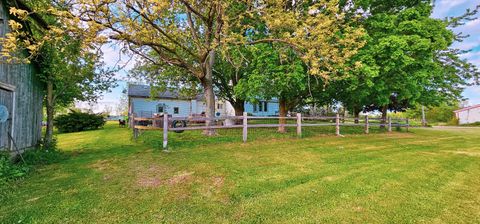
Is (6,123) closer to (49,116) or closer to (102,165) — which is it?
(102,165)

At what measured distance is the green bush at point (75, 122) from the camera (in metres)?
20.5

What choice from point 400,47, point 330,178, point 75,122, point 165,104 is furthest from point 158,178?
point 165,104

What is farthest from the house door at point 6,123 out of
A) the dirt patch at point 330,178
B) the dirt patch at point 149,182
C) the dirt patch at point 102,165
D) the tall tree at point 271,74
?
the tall tree at point 271,74

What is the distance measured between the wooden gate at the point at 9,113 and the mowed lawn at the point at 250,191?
48.9 inches

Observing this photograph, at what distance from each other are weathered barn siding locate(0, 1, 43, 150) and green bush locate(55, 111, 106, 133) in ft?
44.6

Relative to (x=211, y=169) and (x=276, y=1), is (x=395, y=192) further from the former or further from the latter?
(x=276, y=1)

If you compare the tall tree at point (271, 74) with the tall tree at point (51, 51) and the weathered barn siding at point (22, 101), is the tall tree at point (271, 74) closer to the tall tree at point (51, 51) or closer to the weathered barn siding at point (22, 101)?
the tall tree at point (51, 51)

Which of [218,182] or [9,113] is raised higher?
[9,113]

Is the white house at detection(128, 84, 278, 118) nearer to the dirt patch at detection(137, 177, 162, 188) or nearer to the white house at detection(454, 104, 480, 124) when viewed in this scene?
the dirt patch at detection(137, 177, 162, 188)

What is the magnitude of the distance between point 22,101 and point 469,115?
5178 centimetres

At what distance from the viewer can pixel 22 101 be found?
7.17 metres

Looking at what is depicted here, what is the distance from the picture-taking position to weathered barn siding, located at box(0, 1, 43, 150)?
6117mm

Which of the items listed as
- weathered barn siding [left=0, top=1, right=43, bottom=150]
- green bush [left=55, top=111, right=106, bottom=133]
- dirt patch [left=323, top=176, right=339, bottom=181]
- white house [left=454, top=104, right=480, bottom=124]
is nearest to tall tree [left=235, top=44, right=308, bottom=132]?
dirt patch [left=323, top=176, right=339, bottom=181]

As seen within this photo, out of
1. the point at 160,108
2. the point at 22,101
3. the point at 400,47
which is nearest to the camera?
the point at 22,101
